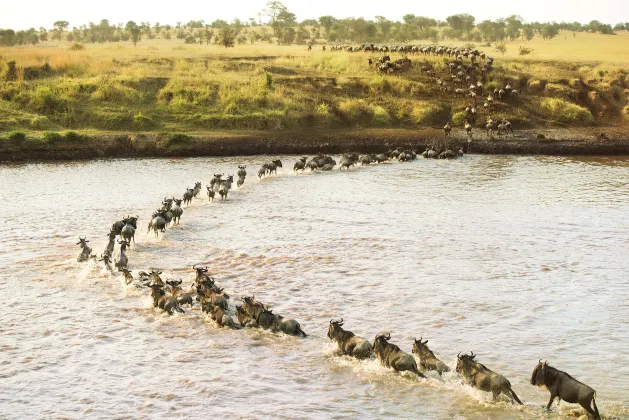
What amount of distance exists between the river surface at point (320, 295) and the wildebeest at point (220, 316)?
21 centimetres

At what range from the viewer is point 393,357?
39.2 feet

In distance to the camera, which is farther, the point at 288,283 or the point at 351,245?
the point at 351,245

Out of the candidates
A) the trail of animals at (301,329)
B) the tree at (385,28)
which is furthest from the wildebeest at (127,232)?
the tree at (385,28)

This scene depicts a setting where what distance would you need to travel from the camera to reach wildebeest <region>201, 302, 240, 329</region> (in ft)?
46.4

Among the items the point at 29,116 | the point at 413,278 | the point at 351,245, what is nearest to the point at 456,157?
the point at 351,245

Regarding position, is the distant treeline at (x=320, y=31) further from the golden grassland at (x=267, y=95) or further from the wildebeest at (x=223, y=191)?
the wildebeest at (x=223, y=191)

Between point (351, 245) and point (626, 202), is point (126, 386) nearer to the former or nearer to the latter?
point (351, 245)

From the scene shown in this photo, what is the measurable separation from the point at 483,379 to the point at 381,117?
33.0 metres

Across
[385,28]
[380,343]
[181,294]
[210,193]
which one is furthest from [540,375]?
[385,28]

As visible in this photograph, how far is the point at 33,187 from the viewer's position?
29297mm

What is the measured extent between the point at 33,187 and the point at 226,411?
2104 centimetres

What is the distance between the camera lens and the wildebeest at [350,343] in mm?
12461

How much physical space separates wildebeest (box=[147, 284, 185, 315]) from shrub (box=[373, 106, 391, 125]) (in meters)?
29.1

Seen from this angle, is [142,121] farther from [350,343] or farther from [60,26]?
[60,26]
